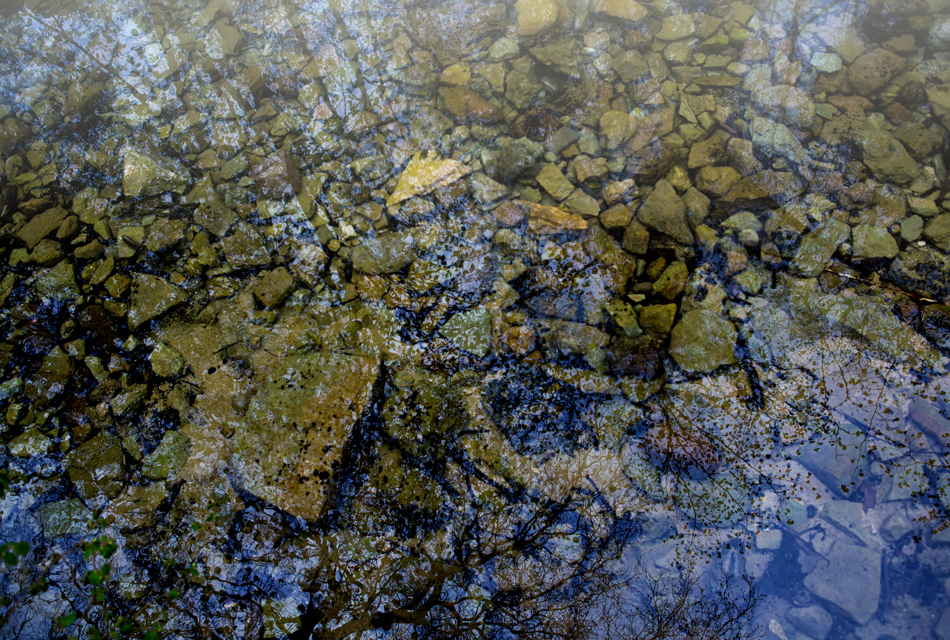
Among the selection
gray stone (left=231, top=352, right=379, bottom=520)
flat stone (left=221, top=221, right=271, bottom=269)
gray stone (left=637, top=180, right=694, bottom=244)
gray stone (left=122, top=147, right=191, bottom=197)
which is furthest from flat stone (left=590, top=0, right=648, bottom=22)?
gray stone (left=122, top=147, right=191, bottom=197)

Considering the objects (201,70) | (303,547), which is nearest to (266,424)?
(303,547)

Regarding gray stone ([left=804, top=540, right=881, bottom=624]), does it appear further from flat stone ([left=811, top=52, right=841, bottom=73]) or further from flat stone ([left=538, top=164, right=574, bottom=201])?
flat stone ([left=811, top=52, right=841, bottom=73])

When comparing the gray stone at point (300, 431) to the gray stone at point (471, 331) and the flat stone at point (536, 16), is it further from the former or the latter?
the flat stone at point (536, 16)

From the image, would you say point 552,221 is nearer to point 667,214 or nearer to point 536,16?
point 667,214

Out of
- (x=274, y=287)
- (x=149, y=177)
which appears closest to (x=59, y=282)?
(x=149, y=177)

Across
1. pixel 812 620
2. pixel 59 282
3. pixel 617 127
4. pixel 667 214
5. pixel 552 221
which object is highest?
pixel 59 282

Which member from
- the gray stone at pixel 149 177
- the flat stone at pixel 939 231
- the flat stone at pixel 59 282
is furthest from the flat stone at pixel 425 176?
the flat stone at pixel 939 231
